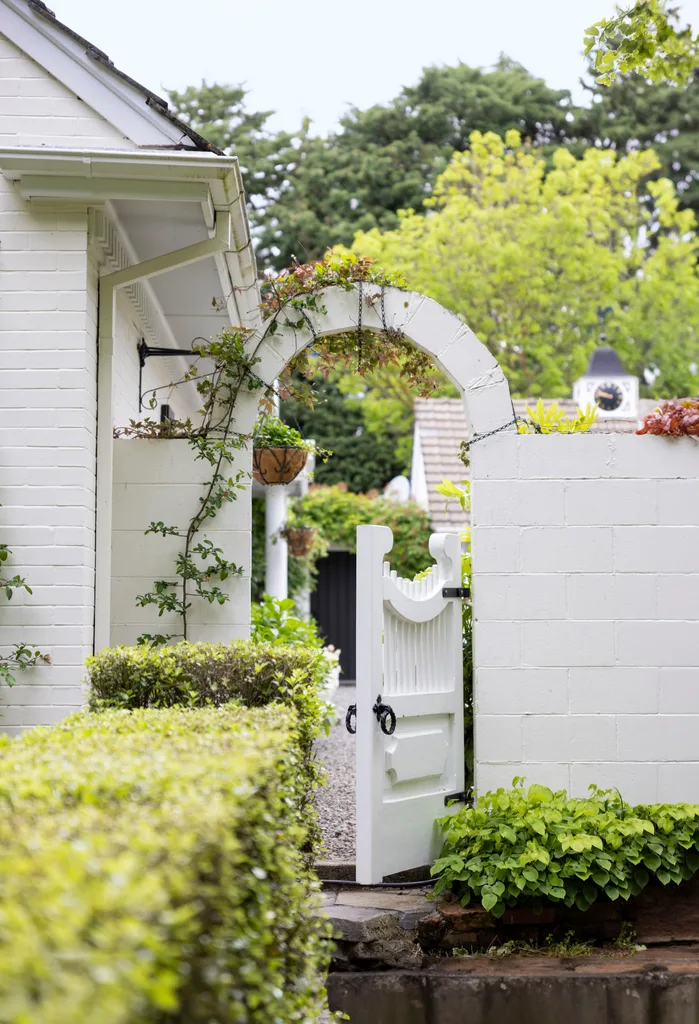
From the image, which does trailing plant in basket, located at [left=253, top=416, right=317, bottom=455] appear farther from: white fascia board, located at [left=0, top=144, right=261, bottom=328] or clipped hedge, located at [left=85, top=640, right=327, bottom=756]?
clipped hedge, located at [left=85, top=640, right=327, bottom=756]

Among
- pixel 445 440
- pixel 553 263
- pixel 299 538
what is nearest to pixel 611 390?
pixel 445 440

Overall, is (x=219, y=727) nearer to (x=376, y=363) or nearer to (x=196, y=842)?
(x=196, y=842)

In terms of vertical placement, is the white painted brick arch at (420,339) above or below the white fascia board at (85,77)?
below

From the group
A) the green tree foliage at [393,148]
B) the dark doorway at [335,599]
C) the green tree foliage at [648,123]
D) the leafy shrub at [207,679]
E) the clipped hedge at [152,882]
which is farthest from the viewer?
the green tree foliage at [648,123]

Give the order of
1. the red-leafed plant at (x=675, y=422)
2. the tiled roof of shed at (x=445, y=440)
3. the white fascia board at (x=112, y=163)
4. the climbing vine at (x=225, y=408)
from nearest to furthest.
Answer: the white fascia board at (x=112, y=163) → the red-leafed plant at (x=675, y=422) → the climbing vine at (x=225, y=408) → the tiled roof of shed at (x=445, y=440)

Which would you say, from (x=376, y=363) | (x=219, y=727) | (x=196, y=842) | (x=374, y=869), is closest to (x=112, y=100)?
(x=376, y=363)

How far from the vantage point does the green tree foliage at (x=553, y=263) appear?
2036 centimetres

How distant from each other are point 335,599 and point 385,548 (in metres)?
14.6

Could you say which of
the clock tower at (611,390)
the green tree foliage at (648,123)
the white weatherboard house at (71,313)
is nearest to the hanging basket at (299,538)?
the clock tower at (611,390)

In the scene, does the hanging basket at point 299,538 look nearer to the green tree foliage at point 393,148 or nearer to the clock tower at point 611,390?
the clock tower at point 611,390

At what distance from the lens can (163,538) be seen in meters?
5.34

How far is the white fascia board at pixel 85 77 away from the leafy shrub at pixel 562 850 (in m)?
3.58

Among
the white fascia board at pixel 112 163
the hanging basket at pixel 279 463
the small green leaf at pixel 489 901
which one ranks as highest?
the white fascia board at pixel 112 163

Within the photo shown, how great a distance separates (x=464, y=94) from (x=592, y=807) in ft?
80.0
